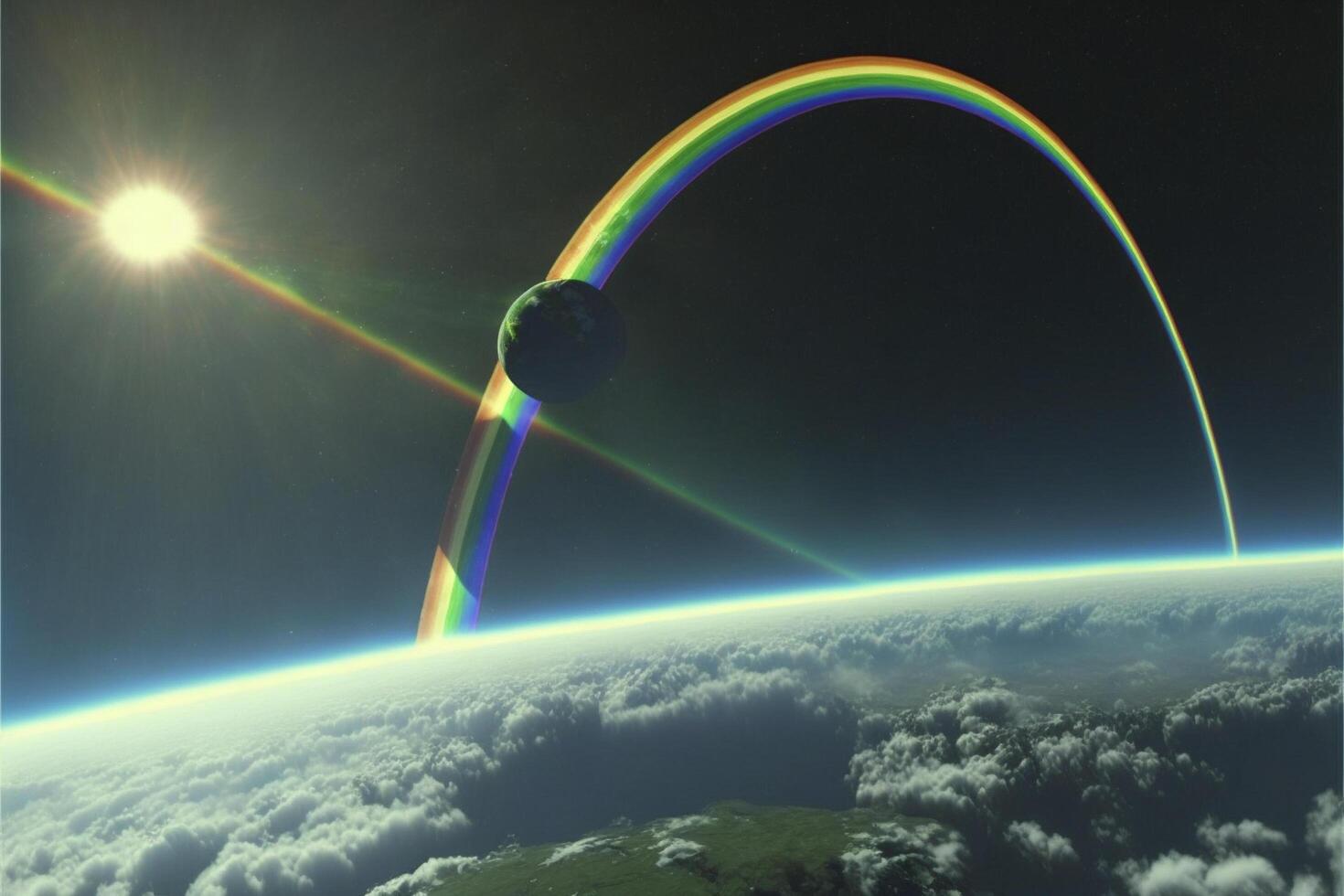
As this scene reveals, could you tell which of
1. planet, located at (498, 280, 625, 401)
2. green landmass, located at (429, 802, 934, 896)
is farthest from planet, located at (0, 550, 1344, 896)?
planet, located at (498, 280, 625, 401)

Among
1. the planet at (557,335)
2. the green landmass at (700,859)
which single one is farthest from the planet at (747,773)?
the planet at (557,335)

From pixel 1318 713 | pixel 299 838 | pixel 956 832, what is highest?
pixel 299 838

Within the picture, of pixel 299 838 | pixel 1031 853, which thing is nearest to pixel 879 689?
pixel 1031 853

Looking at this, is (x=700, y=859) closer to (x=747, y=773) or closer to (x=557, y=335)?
(x=747, y=773)

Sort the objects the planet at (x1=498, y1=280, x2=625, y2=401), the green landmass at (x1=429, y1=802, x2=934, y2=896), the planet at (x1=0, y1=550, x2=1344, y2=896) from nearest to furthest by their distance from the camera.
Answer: the planet at (x1=498, y1=280, x2=625, y2=401), the planet at (x1=0, y1=550, x2=1344, y2=896), the green landmass at (x1=429, y1=802, x2=934, y2=896)

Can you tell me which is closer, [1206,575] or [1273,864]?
[1273,864]

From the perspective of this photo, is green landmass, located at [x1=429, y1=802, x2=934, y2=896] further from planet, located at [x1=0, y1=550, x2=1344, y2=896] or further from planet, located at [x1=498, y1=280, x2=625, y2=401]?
planet, located at [x1=498, y1=280, x2=625, y2=401]

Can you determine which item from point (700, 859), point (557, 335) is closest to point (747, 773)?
point (700, 859)

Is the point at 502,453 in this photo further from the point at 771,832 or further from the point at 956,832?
the point at 956,832

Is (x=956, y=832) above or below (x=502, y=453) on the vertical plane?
below
